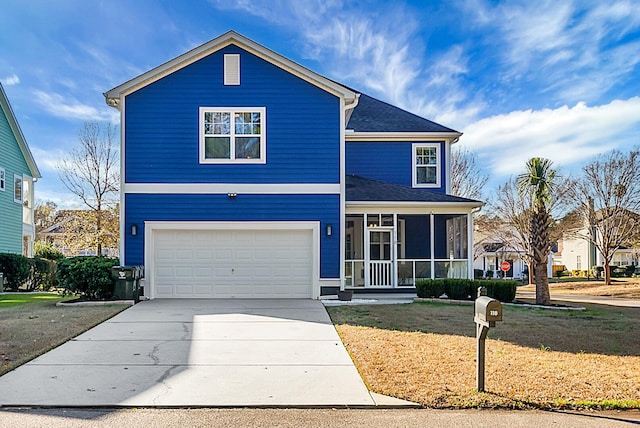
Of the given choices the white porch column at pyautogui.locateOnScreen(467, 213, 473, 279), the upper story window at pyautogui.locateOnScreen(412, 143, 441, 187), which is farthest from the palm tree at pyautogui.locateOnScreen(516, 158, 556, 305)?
the upper story window at pyautogui.locateOnScreen(412, 143, 441, 187)

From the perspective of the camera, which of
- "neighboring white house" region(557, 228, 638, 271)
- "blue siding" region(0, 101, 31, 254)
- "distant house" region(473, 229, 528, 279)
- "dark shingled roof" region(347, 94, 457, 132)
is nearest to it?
"dark shingled roof" region(347, 94, 457, 132)

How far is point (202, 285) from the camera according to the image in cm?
1494

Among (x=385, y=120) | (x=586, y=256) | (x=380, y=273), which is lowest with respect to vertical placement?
(x=586, y=256)

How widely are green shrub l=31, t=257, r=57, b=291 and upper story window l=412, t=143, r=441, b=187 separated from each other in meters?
14.9

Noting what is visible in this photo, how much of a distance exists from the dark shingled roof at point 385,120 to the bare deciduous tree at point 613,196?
1461cm

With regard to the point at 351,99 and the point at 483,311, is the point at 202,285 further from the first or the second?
the point at 483,311

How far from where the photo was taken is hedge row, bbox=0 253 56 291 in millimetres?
19406

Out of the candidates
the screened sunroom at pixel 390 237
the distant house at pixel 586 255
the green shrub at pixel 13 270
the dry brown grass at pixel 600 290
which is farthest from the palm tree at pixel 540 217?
the distant house at pixel 586 255

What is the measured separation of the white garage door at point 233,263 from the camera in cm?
1492

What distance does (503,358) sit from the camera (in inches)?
286

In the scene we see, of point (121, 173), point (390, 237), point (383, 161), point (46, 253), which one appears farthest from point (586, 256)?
point (121, 173)

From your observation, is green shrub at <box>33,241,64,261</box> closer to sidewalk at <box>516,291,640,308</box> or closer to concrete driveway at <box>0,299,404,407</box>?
concrete driveway at <box>0,299,404,407</box>

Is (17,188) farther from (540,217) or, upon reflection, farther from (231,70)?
(540,217)

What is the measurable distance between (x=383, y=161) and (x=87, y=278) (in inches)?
442
